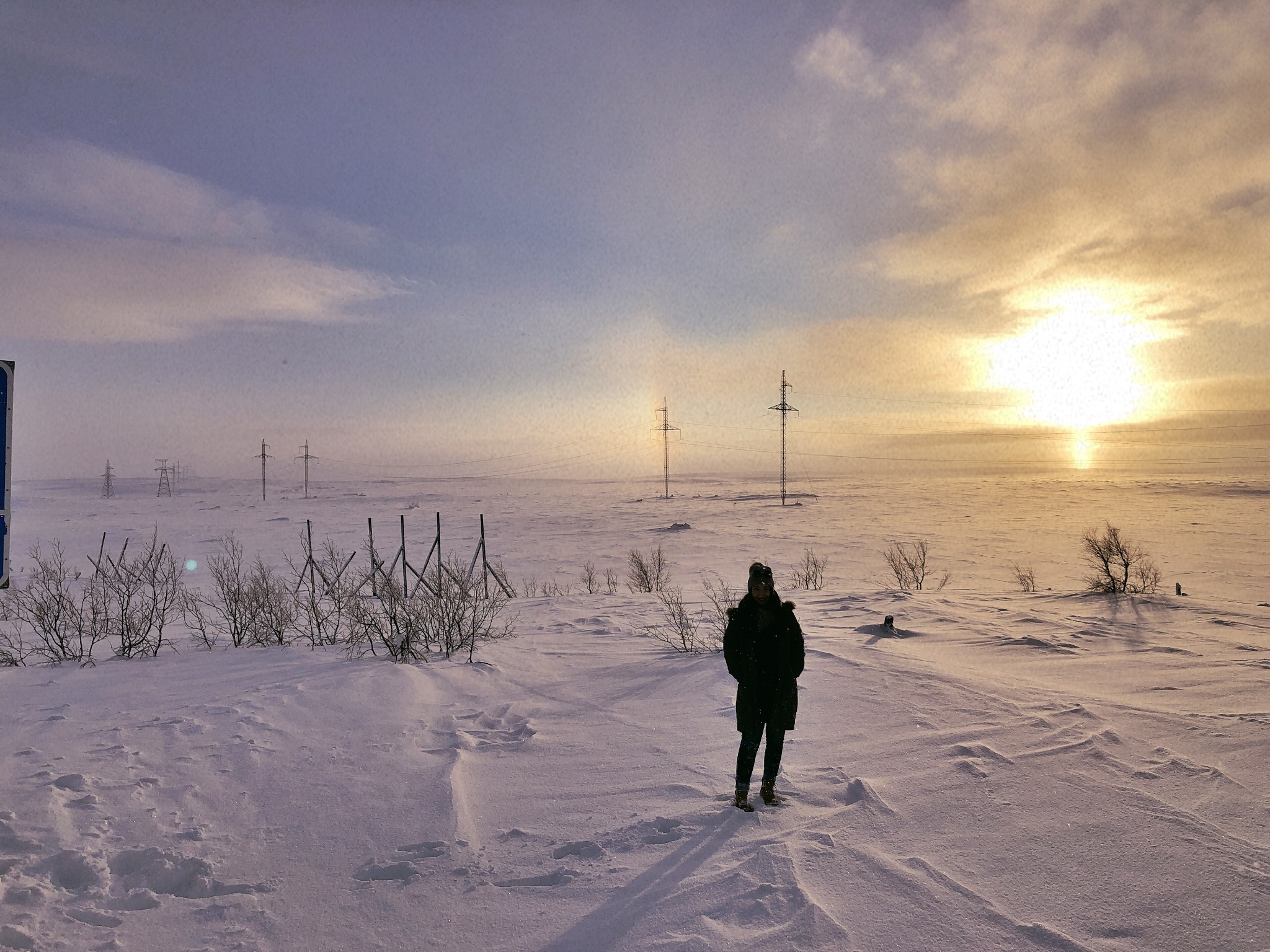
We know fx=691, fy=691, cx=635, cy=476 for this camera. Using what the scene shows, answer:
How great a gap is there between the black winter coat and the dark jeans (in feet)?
0.20

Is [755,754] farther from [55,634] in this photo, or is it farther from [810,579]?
[810,579]

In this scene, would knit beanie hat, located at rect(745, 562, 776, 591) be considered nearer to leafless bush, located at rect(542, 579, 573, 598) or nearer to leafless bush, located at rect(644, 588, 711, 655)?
leafless bush, located at rect(644, 588, 711, 655)

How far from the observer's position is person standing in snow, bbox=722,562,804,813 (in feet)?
15.9

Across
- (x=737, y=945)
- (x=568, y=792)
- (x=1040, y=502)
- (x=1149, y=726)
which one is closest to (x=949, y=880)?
(x=737, y=945)

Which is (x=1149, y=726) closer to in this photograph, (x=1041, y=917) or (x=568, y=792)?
(x=1041, y=917)

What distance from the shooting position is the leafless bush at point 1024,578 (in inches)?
674

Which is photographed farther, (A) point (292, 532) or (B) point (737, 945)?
(A) point (292, 532)

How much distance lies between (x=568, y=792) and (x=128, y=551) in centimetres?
3347

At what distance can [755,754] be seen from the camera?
16.1ft

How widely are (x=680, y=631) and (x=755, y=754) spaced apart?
203 inches

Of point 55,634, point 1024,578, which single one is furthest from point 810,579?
point 55,634

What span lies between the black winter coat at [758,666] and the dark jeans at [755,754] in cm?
6

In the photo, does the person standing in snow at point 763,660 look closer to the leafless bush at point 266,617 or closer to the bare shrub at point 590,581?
the leafless bush at point 266,617

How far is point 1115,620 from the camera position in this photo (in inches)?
472
